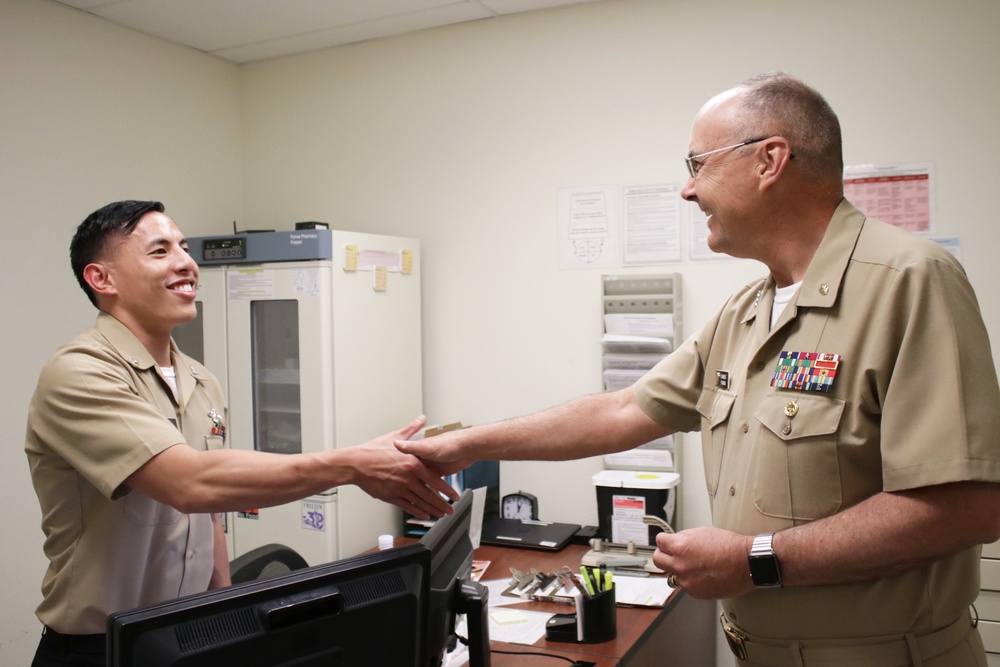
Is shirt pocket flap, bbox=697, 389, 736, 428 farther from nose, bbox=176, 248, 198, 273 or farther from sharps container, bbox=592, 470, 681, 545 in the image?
nose, bbox=176, 248, 198, 273

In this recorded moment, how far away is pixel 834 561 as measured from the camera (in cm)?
133

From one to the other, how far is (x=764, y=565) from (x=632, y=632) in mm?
913

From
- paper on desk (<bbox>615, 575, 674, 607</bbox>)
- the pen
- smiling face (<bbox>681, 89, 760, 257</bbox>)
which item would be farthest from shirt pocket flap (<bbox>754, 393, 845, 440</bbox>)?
paper on desk (<bbox>615, 575, 674, 607</bbox>)

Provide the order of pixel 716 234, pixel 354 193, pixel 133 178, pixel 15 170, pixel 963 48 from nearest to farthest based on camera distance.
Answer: pixel 716 234
pixel 963 48
pixel 15 170
pixel 133 178
pixel 354 193

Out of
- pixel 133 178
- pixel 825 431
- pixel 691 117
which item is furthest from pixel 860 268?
pixel 133 178

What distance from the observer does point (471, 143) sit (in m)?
3.43

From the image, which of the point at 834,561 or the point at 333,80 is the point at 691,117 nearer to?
the point at 333,80

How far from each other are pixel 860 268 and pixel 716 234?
352 millimetres

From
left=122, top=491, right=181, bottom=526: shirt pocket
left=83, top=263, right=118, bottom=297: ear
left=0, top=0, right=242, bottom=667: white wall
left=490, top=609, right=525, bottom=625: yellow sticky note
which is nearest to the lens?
left=122, top=491, right=181, bottom=526: shirt pocket

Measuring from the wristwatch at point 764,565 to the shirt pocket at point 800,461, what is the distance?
0.08m

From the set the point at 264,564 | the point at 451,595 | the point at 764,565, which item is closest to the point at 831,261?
the point at 764,565

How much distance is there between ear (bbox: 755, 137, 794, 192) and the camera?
1.52m

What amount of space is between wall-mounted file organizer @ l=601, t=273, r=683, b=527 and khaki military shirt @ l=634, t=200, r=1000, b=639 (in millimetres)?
1397

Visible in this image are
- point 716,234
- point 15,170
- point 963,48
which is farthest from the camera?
point 15,170
